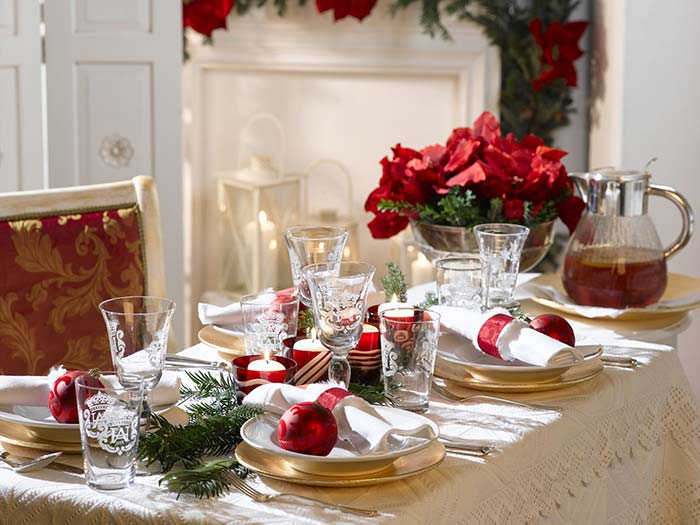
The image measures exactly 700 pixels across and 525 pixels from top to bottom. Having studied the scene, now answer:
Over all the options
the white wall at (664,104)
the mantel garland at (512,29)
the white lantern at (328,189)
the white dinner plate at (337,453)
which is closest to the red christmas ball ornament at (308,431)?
the white dinner plate at (337,453)

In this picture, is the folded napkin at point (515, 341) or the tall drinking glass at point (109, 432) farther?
the folded napkin at point (515, 341)

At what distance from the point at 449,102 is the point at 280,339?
254 cm

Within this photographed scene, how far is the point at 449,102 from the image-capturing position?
3869 mm

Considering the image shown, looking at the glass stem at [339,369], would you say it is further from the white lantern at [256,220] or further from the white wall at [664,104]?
the white lantern at [256,220]

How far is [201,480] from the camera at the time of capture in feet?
3.64

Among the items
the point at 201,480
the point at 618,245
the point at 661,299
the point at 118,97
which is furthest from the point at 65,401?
the point at 118,97

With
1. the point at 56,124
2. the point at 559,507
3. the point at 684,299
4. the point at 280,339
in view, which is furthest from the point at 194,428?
the point at 56,124

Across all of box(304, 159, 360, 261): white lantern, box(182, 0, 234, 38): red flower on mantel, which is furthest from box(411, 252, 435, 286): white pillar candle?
box(182, 0, 234, 38): red flower on mantel

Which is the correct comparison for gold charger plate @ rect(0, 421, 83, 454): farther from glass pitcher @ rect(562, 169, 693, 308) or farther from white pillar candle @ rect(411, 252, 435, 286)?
white pillar candle @ rect(411, 252, 435, 286)

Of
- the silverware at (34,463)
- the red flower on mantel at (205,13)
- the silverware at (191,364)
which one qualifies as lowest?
the silverware at (34,463)

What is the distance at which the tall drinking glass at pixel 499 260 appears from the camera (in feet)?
5.27

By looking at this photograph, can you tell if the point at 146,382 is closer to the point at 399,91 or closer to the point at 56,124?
the point at 56,124

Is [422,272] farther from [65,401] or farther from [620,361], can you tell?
[65,401]

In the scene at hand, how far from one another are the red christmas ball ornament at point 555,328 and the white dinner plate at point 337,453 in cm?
37
